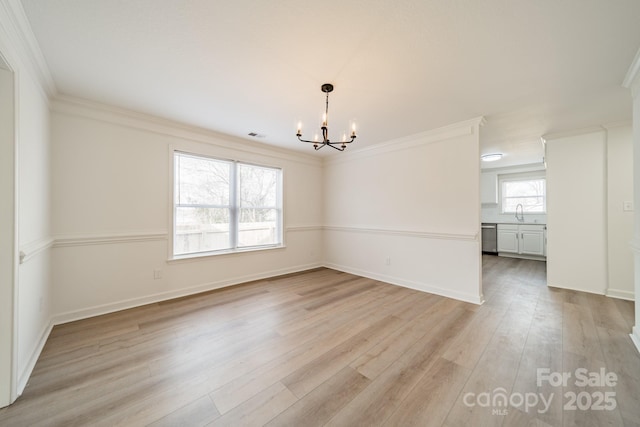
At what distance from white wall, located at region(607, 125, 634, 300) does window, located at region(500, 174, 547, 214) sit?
3.13m

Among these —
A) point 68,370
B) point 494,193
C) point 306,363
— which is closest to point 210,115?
point 68,370

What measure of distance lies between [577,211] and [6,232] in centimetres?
642

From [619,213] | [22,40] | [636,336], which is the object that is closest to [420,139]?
[619,213]

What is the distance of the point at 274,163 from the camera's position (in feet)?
15.1

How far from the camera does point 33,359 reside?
76.0 inches

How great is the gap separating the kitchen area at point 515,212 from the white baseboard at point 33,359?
7521 millimetres

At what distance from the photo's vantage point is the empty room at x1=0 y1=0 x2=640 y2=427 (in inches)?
60.9

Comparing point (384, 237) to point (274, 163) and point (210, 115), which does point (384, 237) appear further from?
point (210, 115)

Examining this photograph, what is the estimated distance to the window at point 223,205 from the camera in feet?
11.7

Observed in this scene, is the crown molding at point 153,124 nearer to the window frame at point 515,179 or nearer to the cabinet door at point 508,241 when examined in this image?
the cabinet door at point 508,241

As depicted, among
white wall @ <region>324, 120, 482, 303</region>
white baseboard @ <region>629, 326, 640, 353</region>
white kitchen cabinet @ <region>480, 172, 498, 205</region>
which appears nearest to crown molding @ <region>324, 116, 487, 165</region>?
white wall @ <region>324, 120, 482, 303</region>

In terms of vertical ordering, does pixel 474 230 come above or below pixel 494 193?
below

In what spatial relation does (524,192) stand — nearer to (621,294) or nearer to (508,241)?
(508,241)

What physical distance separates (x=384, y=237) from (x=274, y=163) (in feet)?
8.26
